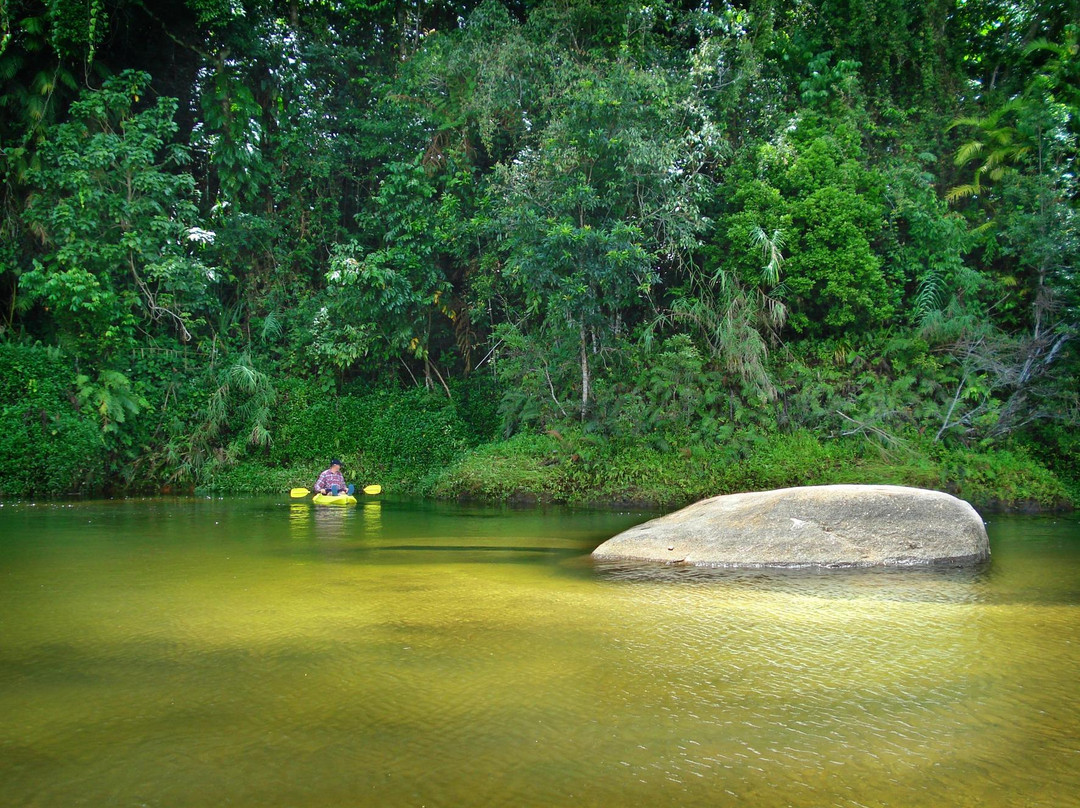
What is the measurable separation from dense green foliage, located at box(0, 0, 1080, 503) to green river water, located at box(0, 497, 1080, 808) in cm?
700

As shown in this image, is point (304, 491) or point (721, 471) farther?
point (304, 491)

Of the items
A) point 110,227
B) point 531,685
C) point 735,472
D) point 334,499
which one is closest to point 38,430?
point 110,227

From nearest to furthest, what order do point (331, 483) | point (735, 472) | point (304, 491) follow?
point (735, 472)
point (331, 483)
point (304, 491)

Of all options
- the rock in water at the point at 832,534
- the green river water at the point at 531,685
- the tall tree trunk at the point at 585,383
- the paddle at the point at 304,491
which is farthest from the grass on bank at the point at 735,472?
the green river water at the point at 531,685

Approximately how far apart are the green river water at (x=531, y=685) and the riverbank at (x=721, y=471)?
5.57 m

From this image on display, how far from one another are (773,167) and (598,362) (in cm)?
451

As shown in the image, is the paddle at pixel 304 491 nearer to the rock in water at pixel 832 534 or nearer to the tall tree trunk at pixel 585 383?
the tall tree trunk at pixel 585 383

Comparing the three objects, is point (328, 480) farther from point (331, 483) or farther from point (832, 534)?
point (832, 534)

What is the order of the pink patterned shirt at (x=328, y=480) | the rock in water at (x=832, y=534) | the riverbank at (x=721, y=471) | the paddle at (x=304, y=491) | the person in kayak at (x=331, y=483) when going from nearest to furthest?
the rock in water at (x=832, y=534), the riverbank at (x=721, y=471), the person in kayak at (x=331, y=483), the pink patterned shirt at (x=328, y=480), the paddle at (x=304, y=491)

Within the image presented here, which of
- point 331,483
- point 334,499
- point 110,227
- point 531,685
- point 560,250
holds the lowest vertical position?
point 531,685

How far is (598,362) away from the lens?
48.6ft

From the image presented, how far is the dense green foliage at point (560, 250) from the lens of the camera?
13.4 meters

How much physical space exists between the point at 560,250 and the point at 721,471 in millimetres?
4345

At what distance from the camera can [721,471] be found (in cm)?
1305
